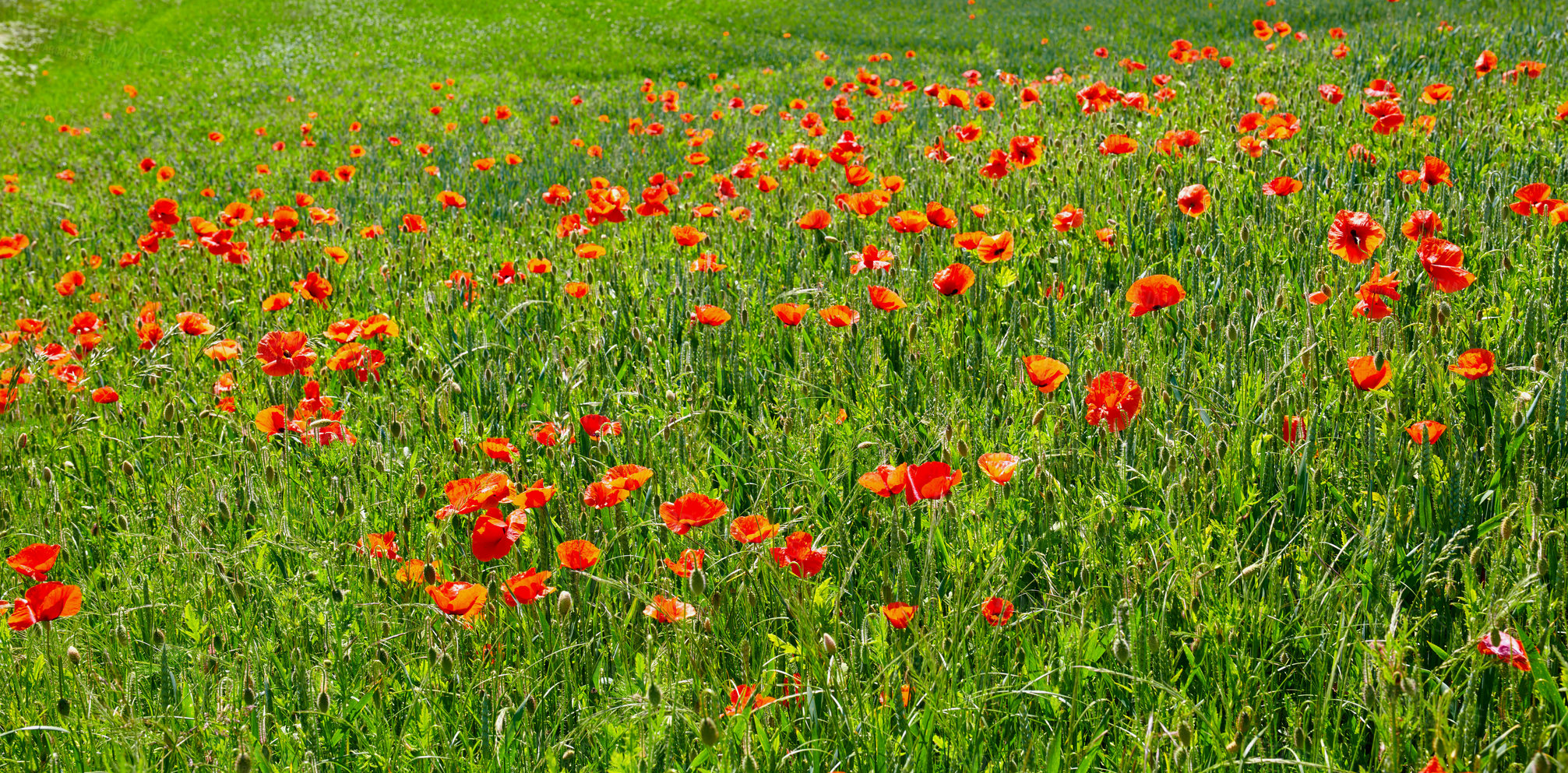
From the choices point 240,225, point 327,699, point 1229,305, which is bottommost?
point 240,225

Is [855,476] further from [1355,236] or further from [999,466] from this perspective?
Answer: [1355,236]

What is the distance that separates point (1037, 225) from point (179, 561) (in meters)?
2.95

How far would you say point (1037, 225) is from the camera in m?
3.81

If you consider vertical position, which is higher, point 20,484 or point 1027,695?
point 1027,695

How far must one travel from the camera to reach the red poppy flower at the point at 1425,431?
1.68m

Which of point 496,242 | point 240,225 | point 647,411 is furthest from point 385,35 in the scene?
point 647,411

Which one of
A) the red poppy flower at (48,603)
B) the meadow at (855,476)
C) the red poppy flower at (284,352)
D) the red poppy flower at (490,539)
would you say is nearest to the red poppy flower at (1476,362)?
the meadow at (855,476)

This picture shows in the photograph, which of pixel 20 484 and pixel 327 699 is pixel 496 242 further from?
pixel 327 699

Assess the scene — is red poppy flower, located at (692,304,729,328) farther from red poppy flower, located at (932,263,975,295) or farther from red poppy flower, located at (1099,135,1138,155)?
red poppy flower, located at (1099,135,1138,155)

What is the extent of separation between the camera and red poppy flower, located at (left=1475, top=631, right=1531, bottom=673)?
4.25 ft

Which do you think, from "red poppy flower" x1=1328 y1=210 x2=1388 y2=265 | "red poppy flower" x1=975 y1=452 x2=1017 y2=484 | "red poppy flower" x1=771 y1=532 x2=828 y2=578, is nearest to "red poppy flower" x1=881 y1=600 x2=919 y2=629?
"red poppy flower" x1=771 y1=532 x2=828 y2=578

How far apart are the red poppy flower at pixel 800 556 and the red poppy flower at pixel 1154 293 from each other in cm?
103

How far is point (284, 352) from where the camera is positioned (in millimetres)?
2541

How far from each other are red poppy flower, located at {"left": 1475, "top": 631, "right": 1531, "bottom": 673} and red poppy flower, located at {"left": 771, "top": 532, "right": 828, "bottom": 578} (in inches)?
36.1
